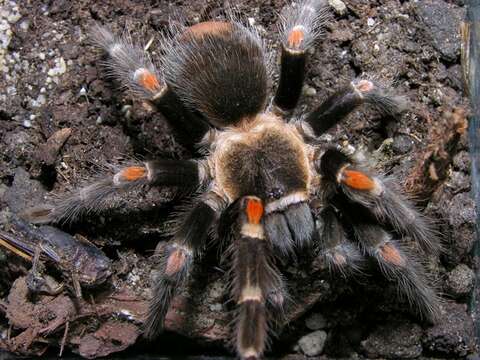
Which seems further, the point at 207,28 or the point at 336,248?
the point at 207,28

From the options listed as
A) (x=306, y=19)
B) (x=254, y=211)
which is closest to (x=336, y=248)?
(x=254, y=211)

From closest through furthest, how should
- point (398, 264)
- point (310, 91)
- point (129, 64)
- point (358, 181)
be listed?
1. point (358, 181)
2. point (398, 264)
3. point (129, 64)
4. point (310, 91)

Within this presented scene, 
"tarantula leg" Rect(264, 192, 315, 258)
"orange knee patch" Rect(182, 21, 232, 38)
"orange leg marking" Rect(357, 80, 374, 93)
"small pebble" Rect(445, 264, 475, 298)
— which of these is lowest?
"small pebble" Rect(445, 264, 475, 298)

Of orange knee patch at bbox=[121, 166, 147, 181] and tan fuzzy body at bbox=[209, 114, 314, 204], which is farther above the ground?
orange knee patch at bbox=[121, 166, 147, 181]

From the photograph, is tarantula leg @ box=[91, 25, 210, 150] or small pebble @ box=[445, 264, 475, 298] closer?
tarantula leg @ box=[91, 25, 210, 150]

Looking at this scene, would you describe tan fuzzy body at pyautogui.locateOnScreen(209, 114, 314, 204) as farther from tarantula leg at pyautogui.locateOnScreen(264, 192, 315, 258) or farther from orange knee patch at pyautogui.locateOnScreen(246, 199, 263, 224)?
orange knee patch at pyautogui.locateOnScreen(246, 199, 263, 224)

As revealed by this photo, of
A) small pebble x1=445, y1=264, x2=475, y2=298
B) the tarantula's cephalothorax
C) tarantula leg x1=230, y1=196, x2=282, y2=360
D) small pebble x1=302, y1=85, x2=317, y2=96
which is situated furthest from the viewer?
small pebble x1=302, y1=85, x2=317, y2=96

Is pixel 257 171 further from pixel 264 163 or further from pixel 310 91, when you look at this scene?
pixel 310 91

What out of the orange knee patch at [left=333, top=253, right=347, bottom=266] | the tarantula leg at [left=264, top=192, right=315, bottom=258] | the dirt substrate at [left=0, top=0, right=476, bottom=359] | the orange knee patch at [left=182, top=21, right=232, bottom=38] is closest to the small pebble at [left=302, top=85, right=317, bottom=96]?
the dirt substrate at [left=0, top=0, right=476, bottom=359]
